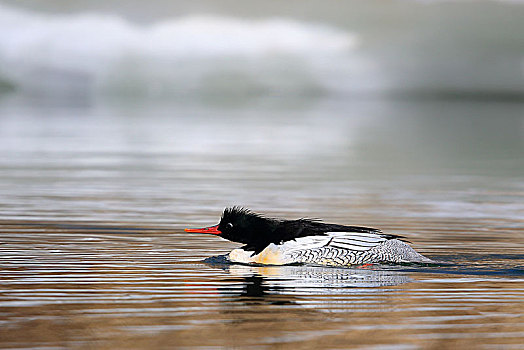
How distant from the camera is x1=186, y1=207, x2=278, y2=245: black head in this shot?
1397 cm

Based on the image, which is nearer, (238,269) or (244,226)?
(238,269)

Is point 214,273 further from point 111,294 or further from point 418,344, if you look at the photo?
point 418,344

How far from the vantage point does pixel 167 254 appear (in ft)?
46.4

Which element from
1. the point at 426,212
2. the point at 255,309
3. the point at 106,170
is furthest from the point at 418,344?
the point at 106,170

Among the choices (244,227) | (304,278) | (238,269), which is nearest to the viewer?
(304,278)

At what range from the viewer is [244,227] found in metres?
14.1

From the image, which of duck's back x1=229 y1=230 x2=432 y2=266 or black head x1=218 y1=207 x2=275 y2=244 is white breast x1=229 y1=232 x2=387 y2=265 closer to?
duck's back x1=229 y1=230 x2=432 y2=266

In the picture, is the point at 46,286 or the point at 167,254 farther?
the point at 167,254

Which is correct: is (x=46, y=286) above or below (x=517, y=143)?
below

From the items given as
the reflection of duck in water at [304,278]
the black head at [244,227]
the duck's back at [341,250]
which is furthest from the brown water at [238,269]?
the black head at [244,227]

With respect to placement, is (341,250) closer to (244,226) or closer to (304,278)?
(304,278)

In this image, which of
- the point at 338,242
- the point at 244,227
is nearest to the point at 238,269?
the point at 244,227

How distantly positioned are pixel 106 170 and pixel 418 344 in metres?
21.7

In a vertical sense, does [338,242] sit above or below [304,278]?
above
